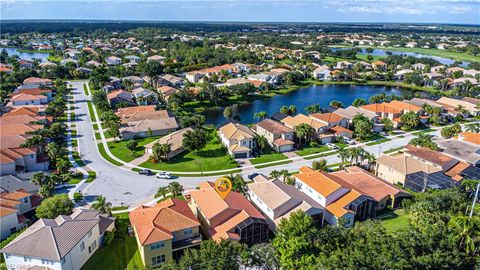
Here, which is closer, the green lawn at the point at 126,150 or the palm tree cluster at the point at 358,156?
the palm tree cluster at the point at 358,156

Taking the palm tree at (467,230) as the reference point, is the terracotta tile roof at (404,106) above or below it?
above

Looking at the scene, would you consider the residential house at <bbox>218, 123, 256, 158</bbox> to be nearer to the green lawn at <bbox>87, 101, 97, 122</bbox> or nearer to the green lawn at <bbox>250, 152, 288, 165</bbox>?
the green lawn at <bbox>250, 152, 288, 165</bbox>

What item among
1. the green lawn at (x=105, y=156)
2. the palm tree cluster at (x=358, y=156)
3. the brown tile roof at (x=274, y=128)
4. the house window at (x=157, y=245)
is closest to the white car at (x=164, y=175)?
the green lawn at (x=105, y=156)

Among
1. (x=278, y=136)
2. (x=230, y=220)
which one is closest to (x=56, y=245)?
(x=230, y=220)

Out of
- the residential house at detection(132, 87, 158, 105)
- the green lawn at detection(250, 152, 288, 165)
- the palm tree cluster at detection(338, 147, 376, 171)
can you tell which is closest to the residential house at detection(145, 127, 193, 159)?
the green lawn at detection(250, 152, 288, 165)

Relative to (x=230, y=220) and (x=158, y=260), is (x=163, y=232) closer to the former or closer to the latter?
(x=158, y=260)

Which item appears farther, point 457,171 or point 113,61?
point 113,61

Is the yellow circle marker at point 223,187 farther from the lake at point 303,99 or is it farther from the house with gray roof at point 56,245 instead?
the lake at point 303,99
